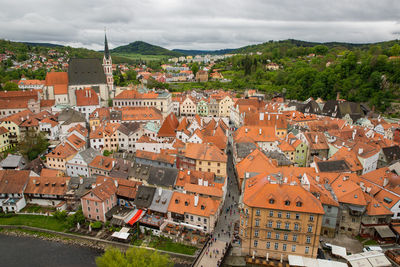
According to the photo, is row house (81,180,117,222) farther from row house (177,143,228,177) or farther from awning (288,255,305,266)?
awning (288,255,305,266)

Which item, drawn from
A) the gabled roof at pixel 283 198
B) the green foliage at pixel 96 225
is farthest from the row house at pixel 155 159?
the gabled roof at pixel 283 198

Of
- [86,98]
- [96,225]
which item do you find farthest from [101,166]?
[86,98]

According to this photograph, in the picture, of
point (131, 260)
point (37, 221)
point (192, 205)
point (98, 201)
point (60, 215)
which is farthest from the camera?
point (37, 221)

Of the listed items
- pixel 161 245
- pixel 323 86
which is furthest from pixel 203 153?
pixel 323 86

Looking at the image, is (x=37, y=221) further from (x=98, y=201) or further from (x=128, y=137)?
(x=128, y=137)

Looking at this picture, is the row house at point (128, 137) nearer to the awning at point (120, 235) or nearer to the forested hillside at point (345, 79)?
the awning at point (120, 235)

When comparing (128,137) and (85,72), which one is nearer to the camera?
(128,137)
